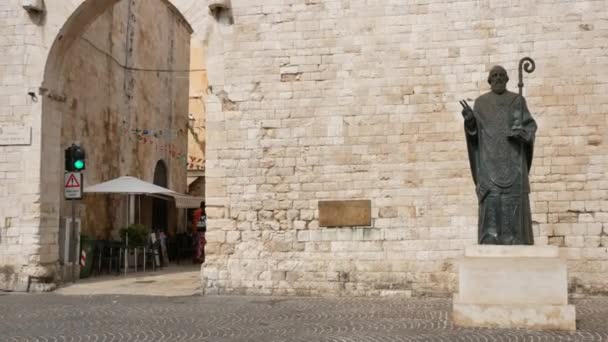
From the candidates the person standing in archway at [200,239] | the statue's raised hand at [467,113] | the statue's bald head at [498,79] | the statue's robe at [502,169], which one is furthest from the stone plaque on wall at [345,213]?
the person standing in archway at [200,239]

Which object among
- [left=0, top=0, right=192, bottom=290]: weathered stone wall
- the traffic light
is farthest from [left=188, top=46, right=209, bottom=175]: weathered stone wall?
the traffic light

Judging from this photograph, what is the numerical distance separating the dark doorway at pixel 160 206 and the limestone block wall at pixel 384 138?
336 inches

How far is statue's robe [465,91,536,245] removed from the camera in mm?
5824

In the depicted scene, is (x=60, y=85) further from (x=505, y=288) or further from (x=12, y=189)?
(x=505, y=288)

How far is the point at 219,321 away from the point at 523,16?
5.90 meters

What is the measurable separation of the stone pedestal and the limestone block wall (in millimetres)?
2824

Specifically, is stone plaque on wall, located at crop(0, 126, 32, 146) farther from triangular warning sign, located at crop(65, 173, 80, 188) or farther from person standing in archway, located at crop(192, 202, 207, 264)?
person standing in archway, located at crop(192, 202, 207, 264)

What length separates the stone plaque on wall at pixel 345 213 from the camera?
8797mm

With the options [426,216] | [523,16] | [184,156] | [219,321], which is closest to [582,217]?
[426,216]

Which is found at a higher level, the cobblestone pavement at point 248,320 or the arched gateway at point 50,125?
the arched gateway at point 50,125

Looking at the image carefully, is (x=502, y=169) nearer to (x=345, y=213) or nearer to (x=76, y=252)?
(x=345, y=213)

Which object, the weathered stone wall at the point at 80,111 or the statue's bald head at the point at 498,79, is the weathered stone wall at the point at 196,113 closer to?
the weathered stone wall at the point at 80,111

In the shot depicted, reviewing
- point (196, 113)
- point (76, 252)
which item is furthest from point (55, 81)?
point (196, 113)

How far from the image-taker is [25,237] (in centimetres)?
962
